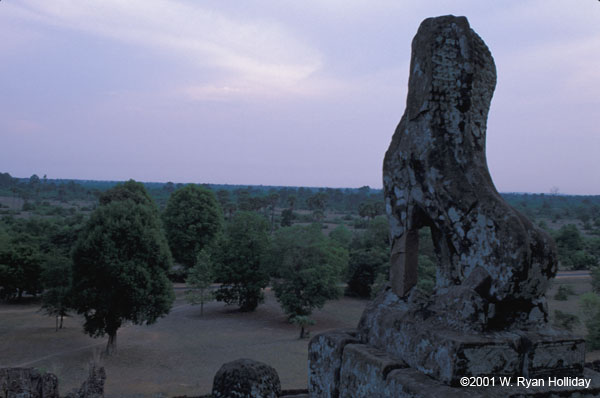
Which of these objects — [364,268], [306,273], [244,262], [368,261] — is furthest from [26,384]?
[364,268]

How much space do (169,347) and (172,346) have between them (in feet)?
0.79

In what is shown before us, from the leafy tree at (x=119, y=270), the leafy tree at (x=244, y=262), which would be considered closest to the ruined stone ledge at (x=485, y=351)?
the leafy tree at (x=119, y=270)

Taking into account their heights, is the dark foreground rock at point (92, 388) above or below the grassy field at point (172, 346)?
above

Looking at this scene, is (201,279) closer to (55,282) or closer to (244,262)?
(244,262)

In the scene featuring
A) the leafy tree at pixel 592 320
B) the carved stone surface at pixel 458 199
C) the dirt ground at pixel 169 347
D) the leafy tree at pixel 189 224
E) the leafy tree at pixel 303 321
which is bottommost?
the dirt ground at pixel 169 347

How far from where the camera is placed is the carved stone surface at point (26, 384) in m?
10.1

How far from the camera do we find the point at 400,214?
16.1 feet

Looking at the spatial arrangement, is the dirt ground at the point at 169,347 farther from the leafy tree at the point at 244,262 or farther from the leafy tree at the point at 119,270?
the leafy tree at the point at 119,270

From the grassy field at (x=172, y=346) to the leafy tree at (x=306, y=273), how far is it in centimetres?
204

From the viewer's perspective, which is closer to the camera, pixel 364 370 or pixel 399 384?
pixel 399 384

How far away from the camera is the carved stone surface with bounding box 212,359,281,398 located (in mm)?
5762

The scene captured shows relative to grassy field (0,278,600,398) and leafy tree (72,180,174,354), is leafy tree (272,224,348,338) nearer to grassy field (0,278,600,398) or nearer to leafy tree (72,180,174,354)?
grassy field (0,278,600,398)

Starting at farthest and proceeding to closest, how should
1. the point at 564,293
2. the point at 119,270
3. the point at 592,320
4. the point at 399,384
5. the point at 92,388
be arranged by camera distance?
the point at 564,293
the point at 119,270
the point at 592,320
the point at 92,388
the point at 399,384

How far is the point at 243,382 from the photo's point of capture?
18.9 ft
